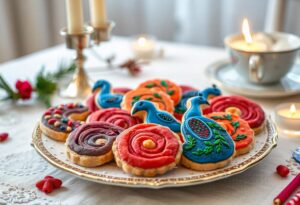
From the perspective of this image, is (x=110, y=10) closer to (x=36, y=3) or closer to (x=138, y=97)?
(x=36, y=3)

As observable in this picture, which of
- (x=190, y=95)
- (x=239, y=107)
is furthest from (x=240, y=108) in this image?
(x=190, y=95)

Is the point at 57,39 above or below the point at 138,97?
below

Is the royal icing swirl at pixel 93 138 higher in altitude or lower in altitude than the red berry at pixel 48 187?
higher

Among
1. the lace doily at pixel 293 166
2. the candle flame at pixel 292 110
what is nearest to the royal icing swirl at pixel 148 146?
the lace doily at pixel 293 166

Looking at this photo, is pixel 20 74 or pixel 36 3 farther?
pixel 36 3

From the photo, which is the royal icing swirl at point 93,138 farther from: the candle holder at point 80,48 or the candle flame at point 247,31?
the candle flame at point 247,31

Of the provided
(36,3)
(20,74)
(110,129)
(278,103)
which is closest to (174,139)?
(110,129)

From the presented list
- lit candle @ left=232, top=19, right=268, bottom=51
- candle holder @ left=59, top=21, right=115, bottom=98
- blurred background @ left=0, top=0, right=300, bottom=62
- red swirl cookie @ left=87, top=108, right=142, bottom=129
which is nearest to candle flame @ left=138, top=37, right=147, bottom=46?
candle holder @ left=59, top=21, right=115, bottom=98
